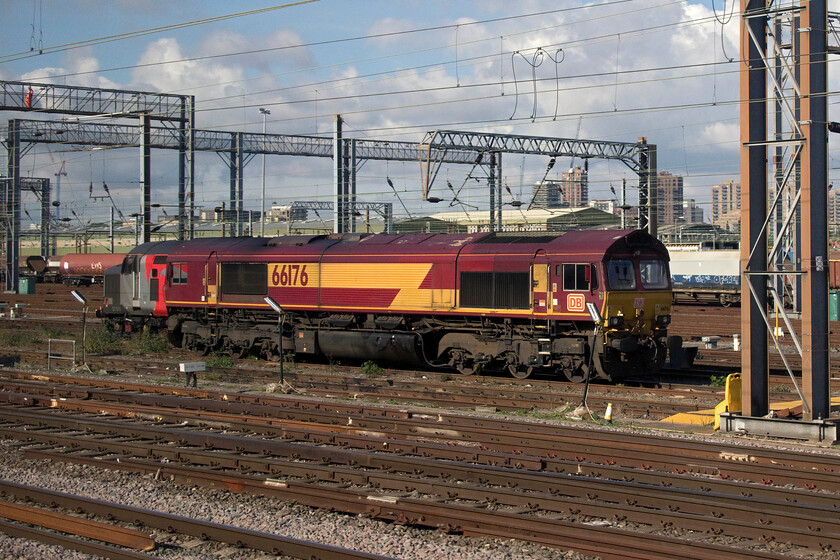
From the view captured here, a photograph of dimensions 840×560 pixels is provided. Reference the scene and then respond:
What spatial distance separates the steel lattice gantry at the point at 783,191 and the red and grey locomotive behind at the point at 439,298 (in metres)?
5.21

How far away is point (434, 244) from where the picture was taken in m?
23.7

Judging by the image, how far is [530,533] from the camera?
9.25 metres

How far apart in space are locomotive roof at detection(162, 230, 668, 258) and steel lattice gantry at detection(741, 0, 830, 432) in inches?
227

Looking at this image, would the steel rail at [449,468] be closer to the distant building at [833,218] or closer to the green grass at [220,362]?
the distant building at [833,218]

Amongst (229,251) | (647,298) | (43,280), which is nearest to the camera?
(647,298)

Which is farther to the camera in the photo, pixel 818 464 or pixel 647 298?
pixel 647 298

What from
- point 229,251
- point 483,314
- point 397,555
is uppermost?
point 229,251

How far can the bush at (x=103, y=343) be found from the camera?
29.9m

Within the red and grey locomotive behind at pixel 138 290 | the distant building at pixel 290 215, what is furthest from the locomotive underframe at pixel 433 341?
the distant building at pixel 290 215

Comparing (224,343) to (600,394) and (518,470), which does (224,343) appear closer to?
(600,394)

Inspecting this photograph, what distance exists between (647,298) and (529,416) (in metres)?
6.05

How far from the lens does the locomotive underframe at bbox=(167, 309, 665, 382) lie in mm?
20859

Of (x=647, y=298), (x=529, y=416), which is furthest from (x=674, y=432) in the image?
(x=647, y=298)

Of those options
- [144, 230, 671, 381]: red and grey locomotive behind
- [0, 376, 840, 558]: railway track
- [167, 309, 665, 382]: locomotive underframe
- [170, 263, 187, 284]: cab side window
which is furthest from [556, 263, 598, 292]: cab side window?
[170, 263, 187, 284]: cab side window
